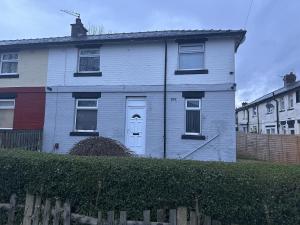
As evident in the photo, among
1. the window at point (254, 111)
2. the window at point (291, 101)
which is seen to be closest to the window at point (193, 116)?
the window at point (291, 101)

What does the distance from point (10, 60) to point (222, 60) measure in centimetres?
1210

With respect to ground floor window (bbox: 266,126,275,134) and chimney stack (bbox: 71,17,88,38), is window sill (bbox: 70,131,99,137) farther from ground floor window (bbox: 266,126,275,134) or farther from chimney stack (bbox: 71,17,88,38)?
ground floor window (bbox: 266,126,275,134)

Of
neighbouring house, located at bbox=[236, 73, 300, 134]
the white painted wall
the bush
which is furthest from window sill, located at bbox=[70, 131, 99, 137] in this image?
neighbouring house, located at bbox=[236, 73, 300, 134]

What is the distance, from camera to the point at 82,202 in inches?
218

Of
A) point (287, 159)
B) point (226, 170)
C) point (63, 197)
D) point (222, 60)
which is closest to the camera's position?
point (226, 170)

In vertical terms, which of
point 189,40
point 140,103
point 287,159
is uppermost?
point 189,40

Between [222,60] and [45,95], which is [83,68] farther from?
[222,60]

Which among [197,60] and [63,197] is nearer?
[63,197]

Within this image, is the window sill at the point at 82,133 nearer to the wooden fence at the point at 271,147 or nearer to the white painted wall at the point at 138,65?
the white painted wall at the point at 138,65

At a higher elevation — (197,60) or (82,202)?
(197,60)

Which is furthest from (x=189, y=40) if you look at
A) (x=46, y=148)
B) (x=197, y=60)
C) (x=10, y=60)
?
(x=10, y=60)

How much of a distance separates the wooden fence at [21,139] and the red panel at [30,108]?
101cm

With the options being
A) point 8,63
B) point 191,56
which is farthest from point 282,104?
point 8,63

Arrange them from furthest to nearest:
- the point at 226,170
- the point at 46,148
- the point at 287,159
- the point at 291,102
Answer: the point at 291,102
the point at 287,159
the point at 46,148
the point at 226,170
